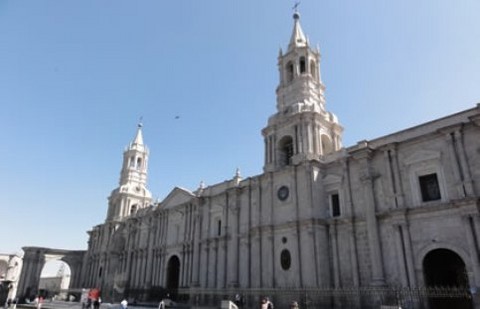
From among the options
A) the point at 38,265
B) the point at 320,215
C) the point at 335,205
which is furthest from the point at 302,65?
the point at 38,265

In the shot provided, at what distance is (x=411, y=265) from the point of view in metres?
19.0

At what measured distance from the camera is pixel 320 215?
23.8 meters

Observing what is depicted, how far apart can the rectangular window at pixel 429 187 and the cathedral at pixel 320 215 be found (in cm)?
6

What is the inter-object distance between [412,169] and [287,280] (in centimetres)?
1030

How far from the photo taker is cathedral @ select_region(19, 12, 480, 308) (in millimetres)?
18906

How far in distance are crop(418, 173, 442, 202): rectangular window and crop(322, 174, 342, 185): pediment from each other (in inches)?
196

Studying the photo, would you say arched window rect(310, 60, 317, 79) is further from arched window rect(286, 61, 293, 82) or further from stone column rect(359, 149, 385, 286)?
stone column rect(359, 149, 385, 286)

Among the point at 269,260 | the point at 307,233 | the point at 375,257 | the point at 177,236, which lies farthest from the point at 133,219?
the point at 375,257

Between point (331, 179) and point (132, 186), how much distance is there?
30.2 meters

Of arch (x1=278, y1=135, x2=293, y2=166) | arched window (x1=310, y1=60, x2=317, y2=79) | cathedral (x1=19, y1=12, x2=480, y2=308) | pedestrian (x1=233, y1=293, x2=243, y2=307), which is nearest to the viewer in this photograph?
cathedral (x1=19, y1=12, x2=480, y2=308)

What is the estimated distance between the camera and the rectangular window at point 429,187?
1973 cm

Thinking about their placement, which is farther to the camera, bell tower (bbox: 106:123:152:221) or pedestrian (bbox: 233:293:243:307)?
bell tower (bbox: 106:123:152:221)

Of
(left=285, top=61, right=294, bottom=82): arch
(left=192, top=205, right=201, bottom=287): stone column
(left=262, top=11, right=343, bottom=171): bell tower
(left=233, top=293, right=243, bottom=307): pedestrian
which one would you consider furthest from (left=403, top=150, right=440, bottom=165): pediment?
(left=192, top=205, right=201, bottom=287): stone column

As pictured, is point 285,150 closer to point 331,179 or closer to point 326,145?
point 326,145
